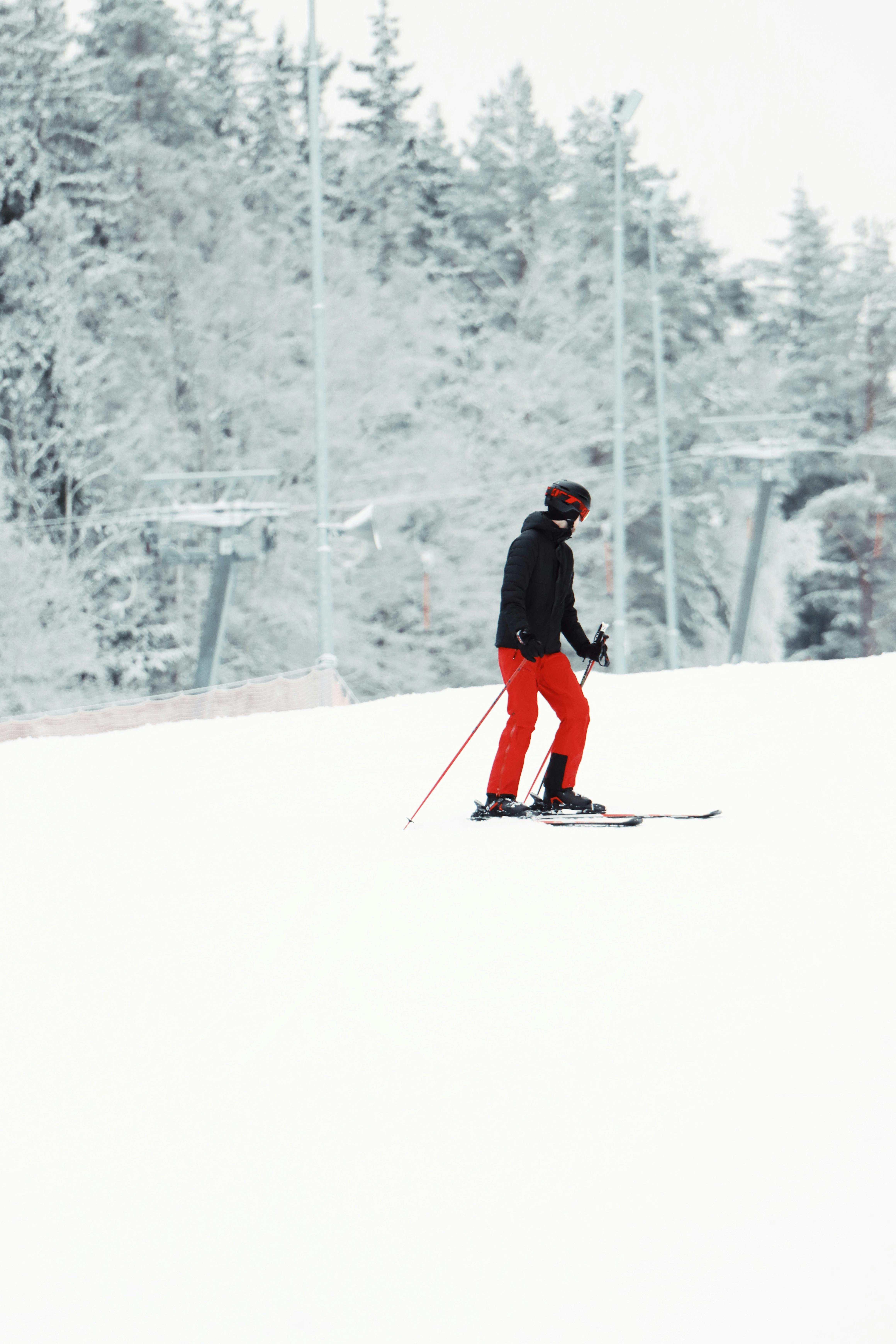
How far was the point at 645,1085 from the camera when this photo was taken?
4.36 meters

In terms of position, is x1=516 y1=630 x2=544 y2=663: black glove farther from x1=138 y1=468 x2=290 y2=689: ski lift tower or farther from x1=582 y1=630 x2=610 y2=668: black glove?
x1=138 y1=468 x2=290 y2=689: ski lift tower

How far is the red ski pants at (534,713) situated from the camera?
799cm

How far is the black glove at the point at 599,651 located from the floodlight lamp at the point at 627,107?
21.8 m

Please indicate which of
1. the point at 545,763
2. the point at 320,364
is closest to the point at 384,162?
the point at 320,364

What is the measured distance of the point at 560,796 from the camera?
8.09 metres

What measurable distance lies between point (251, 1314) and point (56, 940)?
320 centimetres

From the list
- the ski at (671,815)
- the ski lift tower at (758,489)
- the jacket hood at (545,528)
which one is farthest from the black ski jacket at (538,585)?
the ski lift tower at (758,489)

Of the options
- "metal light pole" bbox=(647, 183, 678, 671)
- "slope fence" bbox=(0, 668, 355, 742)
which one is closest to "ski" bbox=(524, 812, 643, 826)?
"slope fence" bbox=(0, 668, 355, 742)

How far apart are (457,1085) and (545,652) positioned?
3732 millimetres

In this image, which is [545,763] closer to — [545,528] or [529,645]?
[529,645]

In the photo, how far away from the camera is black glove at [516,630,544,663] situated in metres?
7.60

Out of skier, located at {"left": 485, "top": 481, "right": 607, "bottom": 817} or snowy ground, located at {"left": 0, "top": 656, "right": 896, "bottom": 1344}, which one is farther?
skier, located at {"left": 485, "top": 481, "right": 607, "bottom": 817}

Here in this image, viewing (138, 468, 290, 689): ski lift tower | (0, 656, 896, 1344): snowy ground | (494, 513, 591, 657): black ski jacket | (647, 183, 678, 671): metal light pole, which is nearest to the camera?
(0, 656, 896, 1344): snowy ground

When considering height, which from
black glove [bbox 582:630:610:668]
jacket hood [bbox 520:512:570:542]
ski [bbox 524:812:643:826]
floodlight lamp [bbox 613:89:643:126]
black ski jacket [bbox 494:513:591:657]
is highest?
floodlight lamp [bbox 613:89:643:126]
